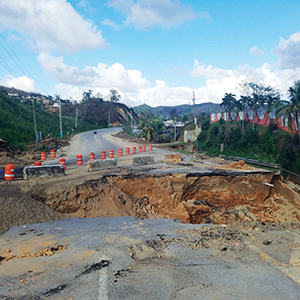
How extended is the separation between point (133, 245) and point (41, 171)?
6698 mm

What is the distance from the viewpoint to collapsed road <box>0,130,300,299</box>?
14.8 ft

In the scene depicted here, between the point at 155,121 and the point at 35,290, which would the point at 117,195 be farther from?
the point at 155,121

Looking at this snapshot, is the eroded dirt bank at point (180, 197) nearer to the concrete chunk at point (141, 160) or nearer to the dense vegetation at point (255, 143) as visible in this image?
the concrete chunk at point (141, 160)

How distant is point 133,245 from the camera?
247 inches

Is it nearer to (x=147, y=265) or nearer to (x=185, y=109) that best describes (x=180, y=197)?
(x=147, y=265)

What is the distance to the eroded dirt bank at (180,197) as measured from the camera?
31.5ft

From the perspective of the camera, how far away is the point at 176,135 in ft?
184

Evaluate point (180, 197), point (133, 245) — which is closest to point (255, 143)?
point (180, 197)

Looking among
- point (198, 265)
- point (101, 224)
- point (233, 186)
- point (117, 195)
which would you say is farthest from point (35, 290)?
point (233, 186)

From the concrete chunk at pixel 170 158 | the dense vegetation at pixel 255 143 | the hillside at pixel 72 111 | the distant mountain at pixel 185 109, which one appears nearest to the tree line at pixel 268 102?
the dense vegetation at pixel 255 143

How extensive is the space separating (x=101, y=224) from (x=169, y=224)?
2147 millimetres

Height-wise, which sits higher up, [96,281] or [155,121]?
[155,121]

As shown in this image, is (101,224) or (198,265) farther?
(101,224)

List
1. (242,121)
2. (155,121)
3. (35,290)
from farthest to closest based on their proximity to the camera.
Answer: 1. (155,121)
2. (242,121)
3. (35,290)
